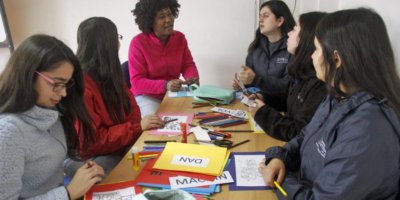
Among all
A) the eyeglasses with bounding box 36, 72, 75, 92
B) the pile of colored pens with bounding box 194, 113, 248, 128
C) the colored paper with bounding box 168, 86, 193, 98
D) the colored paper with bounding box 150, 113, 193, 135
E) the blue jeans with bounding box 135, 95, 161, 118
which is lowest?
the blue jeans with bounding box 135, 95, 161, 118

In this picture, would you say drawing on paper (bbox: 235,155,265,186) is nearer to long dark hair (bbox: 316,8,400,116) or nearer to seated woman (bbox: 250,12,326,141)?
seated woman (bbox: 250,12,326,141)

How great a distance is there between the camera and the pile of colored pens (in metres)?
1.80

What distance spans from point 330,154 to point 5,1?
3.54m

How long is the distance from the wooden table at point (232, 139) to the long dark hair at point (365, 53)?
50 cm

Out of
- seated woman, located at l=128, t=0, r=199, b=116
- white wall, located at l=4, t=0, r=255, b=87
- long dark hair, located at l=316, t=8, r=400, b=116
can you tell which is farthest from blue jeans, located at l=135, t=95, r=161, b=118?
long dark hair, located at l=316, t=8, r=400, b=116

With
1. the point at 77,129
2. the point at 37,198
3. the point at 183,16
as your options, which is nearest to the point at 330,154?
the point at 37,198

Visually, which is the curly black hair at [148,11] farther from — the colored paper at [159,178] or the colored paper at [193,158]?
the colored paper at [159,178]

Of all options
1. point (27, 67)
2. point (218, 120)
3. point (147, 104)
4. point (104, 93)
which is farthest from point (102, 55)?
point (147, 104)

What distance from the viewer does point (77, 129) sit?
1.50 metres

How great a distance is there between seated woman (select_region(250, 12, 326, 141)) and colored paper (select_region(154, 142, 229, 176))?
32 centimetres

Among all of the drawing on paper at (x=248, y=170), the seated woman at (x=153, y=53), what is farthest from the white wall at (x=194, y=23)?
the drawing on paper at (x=248, y=170)

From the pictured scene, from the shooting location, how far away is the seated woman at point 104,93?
65.8 inches

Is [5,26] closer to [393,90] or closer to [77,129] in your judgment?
[77,129]

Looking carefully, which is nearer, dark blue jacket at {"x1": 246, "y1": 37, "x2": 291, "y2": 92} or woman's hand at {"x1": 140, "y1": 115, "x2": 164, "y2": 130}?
woman's hand at {"x1": 140, "y1": 115, "x2": 164, "y2": 130}
